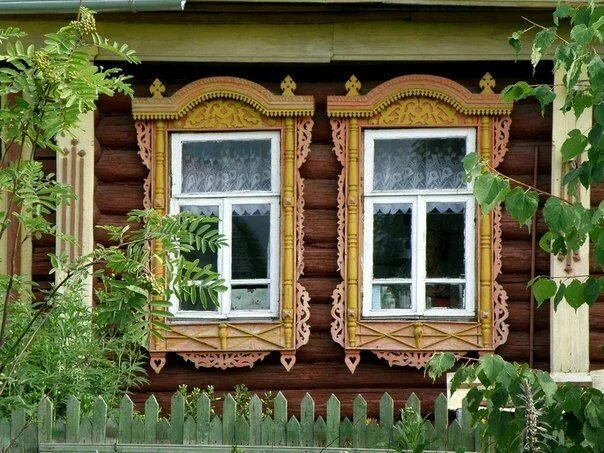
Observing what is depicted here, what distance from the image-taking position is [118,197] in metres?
9.19

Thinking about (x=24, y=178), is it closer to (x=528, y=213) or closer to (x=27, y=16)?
(x=528, y=213)

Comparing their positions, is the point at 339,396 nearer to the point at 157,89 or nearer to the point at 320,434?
the point at 320,434

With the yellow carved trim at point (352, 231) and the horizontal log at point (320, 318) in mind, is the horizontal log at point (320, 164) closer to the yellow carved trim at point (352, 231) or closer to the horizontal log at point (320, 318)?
the yellow carved trim at point (352, 231)

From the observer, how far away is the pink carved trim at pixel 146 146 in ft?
29.9

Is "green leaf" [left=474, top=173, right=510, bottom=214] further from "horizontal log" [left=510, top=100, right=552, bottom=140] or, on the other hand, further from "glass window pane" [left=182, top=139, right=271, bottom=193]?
"glass window pane" [left=182, top=139, right=271, bottom=193]

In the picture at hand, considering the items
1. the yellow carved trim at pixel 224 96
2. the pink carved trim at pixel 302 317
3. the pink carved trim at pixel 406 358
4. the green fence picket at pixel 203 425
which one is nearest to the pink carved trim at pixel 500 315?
the pink carved trim at pixel 406 358

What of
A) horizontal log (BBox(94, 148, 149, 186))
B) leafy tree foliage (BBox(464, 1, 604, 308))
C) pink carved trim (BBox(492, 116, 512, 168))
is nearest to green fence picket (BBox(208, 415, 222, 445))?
horizontal log (BBox(94, 148, 149, 186))

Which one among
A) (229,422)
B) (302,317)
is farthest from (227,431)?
(302,317)

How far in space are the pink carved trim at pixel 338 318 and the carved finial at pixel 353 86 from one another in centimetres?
131

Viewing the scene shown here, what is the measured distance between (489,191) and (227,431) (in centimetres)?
309

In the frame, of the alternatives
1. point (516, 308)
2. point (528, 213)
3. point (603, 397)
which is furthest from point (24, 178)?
point (516, 308)

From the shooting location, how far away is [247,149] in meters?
9.20

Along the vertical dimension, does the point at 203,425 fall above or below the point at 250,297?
below

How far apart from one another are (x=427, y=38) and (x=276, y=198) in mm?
1455
